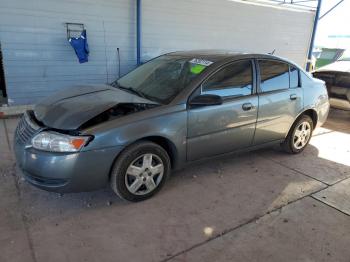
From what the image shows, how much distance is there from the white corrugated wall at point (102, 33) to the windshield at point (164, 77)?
3.03m

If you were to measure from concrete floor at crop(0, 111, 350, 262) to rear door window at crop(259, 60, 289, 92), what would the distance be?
1102mm

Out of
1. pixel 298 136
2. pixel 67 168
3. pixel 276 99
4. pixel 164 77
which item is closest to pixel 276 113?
pixel 276 99

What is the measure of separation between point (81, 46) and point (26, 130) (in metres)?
3.86

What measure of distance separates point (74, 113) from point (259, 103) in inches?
86.0

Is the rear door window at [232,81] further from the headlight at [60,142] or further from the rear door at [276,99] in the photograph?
the headlight at [60,142]

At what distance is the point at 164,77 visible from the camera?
366cm

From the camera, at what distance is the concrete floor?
8.33ft

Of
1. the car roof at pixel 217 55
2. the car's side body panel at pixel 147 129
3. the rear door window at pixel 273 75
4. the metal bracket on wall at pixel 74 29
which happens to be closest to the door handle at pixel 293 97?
the rear door window at pixel 273 75

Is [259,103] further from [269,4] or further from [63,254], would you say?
[269,4]

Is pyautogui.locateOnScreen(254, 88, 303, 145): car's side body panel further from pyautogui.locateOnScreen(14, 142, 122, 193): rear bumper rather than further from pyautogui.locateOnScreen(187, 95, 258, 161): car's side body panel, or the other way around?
pyautogui.locateOnScreen(14, 142, 122, 193): rear bumper

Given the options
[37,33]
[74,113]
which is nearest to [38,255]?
[74,113]

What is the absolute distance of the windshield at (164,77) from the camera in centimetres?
339

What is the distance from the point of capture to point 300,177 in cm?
397

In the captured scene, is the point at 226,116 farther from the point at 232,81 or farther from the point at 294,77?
the point at 294,77
